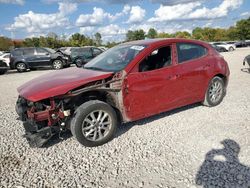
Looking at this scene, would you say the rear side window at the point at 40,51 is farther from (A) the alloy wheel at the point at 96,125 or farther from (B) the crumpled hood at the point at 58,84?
(A) the alloy wheel at the point at 96,125

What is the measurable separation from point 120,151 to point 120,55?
77.7 inches

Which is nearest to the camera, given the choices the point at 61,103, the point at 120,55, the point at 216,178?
the point at 216,178

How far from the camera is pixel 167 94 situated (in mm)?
5082

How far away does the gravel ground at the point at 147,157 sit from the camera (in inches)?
133

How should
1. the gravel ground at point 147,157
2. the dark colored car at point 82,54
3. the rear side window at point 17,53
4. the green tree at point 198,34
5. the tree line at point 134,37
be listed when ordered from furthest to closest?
the green tree at point 198,34 < the tree line at point 134,37 < the dark colored car at point 82,54 < the rear side window at point 17,53 < the gravel ground at point 147,157

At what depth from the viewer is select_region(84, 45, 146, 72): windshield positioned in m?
4.84

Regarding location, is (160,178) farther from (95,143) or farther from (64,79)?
(64,79)

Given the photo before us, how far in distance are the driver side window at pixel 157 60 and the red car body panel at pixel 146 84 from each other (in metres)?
0.08

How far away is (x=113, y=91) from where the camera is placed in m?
4.52

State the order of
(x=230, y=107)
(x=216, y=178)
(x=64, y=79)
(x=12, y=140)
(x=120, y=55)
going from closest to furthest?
1. (x=216, y=178)
2. (x=64, y=79)
3. (x=12, y=140)
4. (x=120, y=55)
5. (x=230, y=107)

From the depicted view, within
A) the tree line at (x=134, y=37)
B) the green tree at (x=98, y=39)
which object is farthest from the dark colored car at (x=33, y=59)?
the green tree at (x=98, y=39)

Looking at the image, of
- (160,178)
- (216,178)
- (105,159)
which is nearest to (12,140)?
(105,159)

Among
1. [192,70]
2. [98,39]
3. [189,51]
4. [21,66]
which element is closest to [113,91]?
[192,70]

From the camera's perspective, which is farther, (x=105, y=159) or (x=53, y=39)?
(x=53, y=39)
